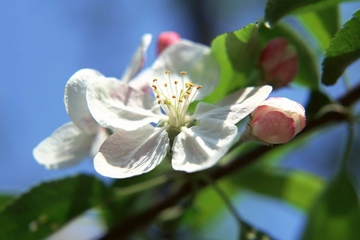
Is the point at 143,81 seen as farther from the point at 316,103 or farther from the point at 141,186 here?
the point at 316,103

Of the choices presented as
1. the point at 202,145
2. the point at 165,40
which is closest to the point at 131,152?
the point at 202,145

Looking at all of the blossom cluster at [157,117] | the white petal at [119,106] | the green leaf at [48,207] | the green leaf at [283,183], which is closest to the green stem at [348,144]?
the green leaf at [283,183]

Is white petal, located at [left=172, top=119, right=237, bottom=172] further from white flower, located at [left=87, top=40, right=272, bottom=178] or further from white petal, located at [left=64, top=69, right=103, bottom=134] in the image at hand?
white petal, located at [left=64, top=69, right=103, bottom=134]

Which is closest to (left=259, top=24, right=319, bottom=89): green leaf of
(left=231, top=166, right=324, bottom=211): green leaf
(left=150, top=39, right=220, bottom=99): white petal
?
(left=150, top=39, right=220, bottom=99): white petal

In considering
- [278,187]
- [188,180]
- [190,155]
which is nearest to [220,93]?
[188,180]

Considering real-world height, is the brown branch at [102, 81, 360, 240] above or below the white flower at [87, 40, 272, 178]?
below

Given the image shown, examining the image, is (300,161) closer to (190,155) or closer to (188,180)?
(188,180)
